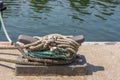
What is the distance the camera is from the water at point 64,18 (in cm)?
1191

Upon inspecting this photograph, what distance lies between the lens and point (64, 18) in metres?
13.6

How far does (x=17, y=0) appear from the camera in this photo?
16.5m

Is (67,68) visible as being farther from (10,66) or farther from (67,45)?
(10,66)

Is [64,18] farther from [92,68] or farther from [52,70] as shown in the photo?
[52,70]

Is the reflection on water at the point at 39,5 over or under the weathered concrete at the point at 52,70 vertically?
under

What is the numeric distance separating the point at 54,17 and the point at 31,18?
2.99ft

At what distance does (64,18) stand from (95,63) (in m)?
7.57

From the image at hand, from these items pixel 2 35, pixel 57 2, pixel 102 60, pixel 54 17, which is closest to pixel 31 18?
pixel 54 17

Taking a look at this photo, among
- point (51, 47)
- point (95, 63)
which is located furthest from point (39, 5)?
point (51, 47)

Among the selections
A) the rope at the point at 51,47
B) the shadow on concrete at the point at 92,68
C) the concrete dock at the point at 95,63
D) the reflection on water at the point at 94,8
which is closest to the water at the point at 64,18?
the reflection on water at the point at 94,8

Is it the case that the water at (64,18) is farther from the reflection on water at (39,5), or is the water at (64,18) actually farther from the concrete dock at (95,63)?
the concrete dock at (95,63)

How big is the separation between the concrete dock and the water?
4465mm

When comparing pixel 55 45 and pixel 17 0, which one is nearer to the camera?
pixel 55 45

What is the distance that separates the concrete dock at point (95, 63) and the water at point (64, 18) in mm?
4465
